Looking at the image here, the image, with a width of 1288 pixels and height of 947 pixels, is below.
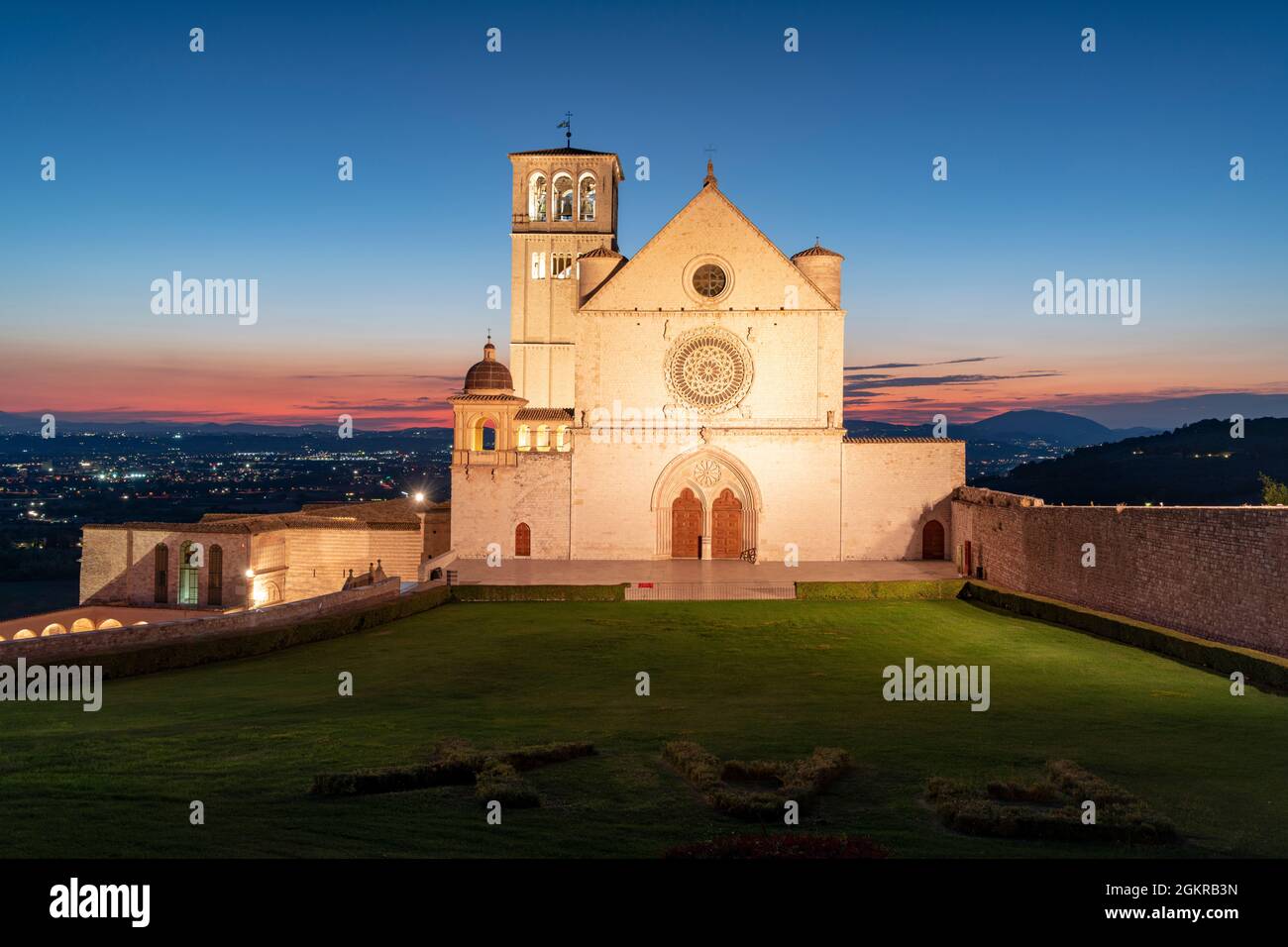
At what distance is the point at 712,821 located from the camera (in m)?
9.27

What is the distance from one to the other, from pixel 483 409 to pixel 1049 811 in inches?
1194

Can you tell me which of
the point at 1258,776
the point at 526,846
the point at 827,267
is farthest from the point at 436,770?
the point at 827,267

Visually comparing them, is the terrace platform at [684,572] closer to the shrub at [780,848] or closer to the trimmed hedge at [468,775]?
the trimmed hedge at [468,775]

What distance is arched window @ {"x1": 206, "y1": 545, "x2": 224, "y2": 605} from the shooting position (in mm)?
35062

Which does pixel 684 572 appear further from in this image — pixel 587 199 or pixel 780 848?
pixel 780 848

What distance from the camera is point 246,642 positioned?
69.9 feet

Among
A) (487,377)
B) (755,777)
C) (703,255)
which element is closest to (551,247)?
(487,377)

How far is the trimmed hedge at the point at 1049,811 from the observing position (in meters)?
8.88

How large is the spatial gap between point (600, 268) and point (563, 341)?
7.30 meters

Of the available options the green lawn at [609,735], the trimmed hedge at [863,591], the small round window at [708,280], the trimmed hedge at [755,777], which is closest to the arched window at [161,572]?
the green lawn at [609,735]

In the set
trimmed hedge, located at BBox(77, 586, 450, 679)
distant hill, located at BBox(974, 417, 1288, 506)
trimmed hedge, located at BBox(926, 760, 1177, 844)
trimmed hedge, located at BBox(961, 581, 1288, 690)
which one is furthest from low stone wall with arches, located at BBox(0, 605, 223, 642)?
Answer: distant hill, located at BBox(974, 417, 1288, 506)

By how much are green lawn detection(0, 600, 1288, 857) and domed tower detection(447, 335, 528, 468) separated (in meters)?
13.9

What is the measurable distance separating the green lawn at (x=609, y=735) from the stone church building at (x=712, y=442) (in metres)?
10.9
